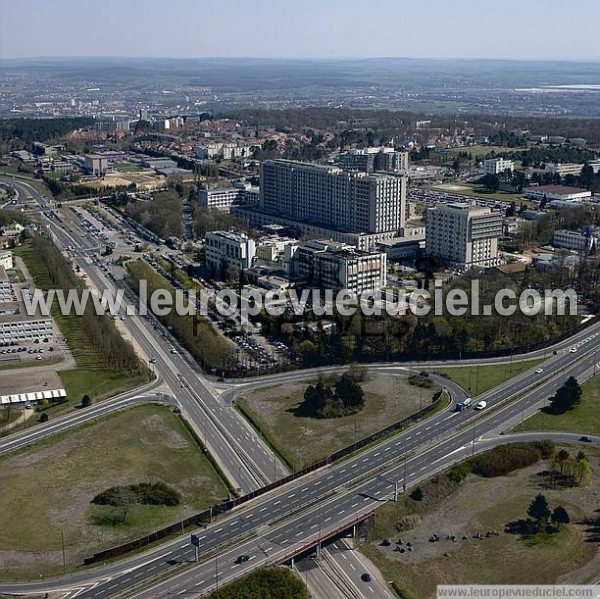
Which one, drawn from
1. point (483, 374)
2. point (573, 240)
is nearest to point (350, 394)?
point (483, 374)

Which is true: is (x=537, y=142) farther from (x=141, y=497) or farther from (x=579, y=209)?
→ (x=141, y=497)

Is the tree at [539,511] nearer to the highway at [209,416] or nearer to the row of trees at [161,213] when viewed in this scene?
the highway at [209,416]

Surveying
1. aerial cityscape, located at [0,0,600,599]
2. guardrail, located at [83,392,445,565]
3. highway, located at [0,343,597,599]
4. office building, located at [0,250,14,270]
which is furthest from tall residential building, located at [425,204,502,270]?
office building, located at [0,250,14,270]

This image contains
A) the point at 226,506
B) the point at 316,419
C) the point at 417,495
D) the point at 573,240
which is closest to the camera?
the point at 226,506

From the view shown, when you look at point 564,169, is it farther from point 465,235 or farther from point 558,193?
point 465,235

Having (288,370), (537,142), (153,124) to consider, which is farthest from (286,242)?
(153,124)

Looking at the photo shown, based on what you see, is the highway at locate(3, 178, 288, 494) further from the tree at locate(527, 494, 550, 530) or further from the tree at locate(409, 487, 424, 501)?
the tree at locate(527, 494, 550, 530)
